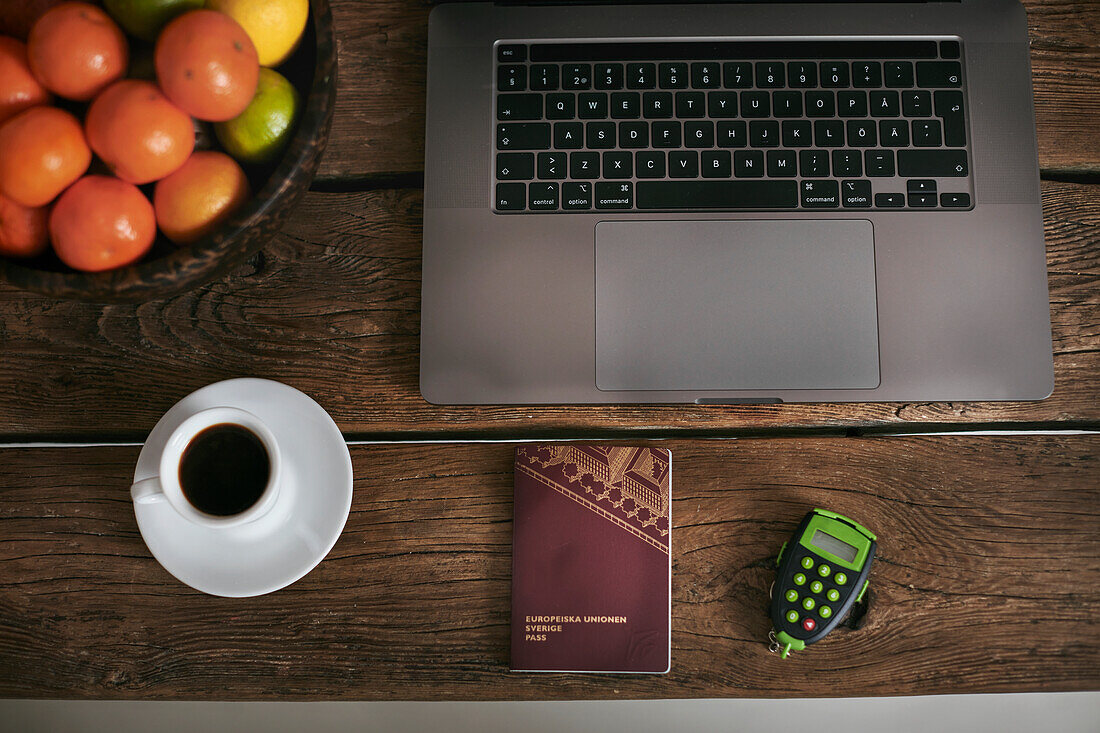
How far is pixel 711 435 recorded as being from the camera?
2.27ft

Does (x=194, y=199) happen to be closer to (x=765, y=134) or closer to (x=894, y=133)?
(x=765, y=134)

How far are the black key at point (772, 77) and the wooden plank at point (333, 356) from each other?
0.28m

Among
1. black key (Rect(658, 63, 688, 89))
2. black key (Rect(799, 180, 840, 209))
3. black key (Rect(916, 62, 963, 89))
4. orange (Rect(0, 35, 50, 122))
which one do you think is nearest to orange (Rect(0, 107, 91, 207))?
orange (Rect(0, 35, 50, 122))

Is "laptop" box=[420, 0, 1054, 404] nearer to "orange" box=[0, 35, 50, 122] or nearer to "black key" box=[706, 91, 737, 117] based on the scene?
"black key" box=[706, 91, 737, 117]

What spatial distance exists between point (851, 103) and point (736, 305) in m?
0.22

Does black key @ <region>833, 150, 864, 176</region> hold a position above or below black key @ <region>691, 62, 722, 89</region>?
below

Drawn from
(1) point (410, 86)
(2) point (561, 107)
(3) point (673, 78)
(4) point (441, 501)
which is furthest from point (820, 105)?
(4) point (441, 501)

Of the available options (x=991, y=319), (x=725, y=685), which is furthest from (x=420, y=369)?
(x=991, y=319)

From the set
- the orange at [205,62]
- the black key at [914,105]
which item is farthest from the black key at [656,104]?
the orange at [205,62]

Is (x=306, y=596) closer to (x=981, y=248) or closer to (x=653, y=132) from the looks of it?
(x=653, y=132)

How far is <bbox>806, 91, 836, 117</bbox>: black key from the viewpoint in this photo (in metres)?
0.68

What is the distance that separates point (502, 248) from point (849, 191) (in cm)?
32

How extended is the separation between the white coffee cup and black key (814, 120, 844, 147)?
539 millimetres

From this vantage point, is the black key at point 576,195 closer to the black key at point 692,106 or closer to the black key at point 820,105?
the black key at point 692,106
